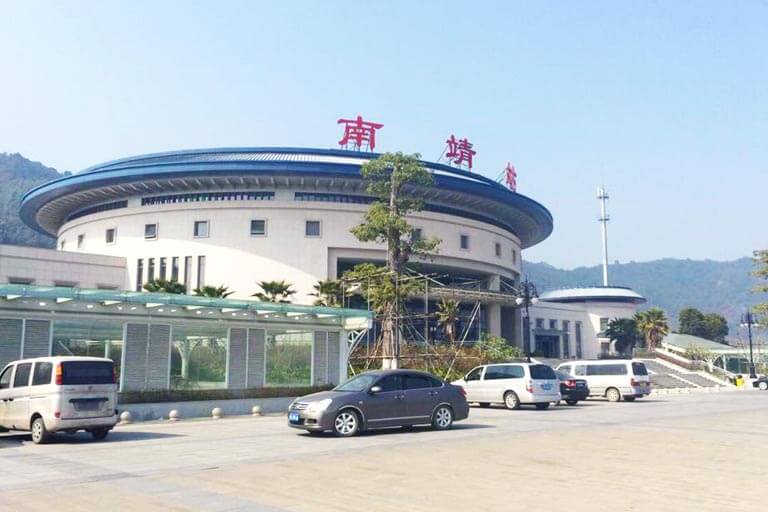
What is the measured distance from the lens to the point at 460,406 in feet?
60.0

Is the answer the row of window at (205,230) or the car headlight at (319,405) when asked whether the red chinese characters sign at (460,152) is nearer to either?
the row of window at (205,230)

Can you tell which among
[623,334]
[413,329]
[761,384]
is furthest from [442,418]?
[623,334]

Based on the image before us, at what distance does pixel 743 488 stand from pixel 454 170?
45.9 metres

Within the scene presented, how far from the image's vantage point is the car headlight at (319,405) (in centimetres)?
1609

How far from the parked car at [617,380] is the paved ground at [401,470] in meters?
13.2

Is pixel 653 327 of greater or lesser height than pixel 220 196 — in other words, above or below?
below

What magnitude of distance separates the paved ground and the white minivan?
0.49 meters

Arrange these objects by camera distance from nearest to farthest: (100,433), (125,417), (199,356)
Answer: (100,433) → (125,417) → (199,356)

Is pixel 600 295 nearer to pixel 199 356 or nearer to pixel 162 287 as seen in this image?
pixel 162 287

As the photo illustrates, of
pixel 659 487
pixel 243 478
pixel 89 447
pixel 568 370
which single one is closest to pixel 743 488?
pixel 659 487

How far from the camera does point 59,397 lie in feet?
51.2

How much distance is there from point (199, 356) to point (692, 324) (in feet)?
392

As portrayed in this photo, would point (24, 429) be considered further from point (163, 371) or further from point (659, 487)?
point (659, 487)

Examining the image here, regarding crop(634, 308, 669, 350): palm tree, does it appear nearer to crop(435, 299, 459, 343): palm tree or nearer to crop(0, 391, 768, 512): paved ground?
crop(435, 299, 459, 343): palm tree
